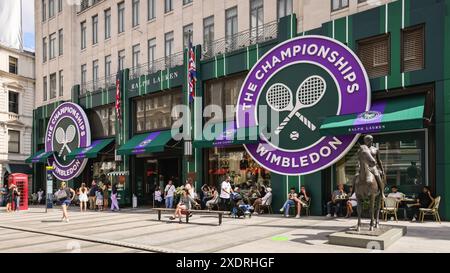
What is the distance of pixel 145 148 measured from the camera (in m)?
23.6

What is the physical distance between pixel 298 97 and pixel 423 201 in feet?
22.0

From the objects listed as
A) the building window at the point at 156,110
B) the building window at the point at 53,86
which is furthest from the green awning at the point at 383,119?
the building window at the point at 53,86

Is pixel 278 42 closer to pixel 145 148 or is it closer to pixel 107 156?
pixel 145 148

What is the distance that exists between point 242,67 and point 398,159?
8615 mm

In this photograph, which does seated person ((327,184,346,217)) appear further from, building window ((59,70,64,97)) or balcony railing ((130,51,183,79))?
building window ((59,70,64,97))

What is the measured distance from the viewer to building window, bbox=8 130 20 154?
3683 cm

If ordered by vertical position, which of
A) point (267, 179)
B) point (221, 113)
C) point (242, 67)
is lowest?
point (267, 179)

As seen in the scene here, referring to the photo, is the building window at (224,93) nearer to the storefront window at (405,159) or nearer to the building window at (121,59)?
the storefront window at (405,159)

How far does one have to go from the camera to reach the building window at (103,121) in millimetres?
28891

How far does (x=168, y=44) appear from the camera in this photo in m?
25.9

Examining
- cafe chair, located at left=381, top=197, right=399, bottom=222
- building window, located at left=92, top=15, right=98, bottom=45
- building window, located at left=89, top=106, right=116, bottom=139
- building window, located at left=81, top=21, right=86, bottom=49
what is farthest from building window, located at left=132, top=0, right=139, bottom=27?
cafe chair, located at left=381, top=197, right=399, bottom=222

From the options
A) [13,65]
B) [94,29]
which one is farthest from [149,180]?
[13,65]

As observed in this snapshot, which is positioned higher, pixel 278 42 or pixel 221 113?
pixel 278 42
